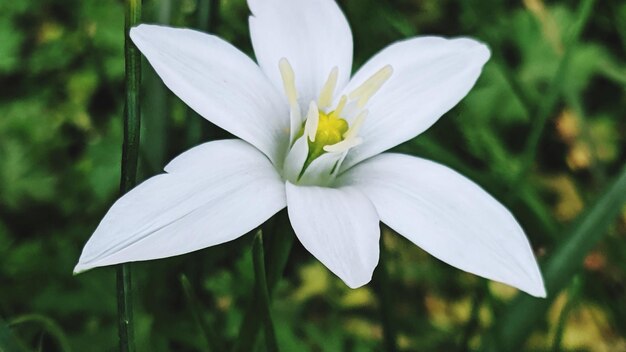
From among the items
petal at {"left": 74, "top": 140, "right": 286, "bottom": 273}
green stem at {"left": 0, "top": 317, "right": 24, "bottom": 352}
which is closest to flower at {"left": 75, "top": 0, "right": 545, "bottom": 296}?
Result: petal at {"left": 74, "top": 140, "right": 286, "bottom": 273}

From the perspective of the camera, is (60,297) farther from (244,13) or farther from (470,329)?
(244,13)

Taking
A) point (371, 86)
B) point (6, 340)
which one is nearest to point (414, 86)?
point (371, 86)

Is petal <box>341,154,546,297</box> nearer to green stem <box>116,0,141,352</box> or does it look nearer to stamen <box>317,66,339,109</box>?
stamen <box>317,66,339,109</box>

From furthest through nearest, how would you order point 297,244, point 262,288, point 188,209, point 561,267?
point 297,244, point 561,267, point 262,288, point 188,209

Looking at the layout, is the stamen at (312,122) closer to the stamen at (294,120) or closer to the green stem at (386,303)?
the stamen at (294,120)

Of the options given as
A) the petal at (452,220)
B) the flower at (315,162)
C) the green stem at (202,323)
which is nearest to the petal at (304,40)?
the flower at (315,162)

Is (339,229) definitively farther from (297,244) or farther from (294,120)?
(297,244)
